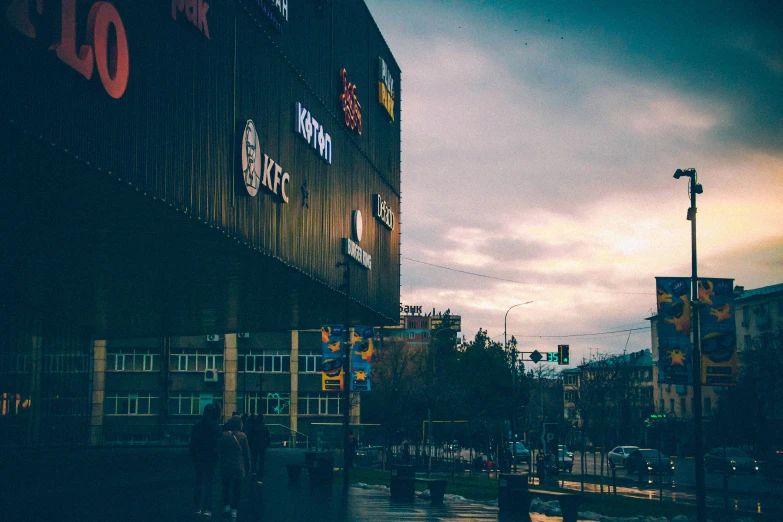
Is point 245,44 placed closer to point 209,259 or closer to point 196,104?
point 196,104

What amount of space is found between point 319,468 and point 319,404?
56031mm

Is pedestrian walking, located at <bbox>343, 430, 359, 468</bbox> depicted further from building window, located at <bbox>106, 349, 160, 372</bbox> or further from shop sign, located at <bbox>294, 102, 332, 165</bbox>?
building window, located at <bbox>106, 349, 160, 372</bbox>

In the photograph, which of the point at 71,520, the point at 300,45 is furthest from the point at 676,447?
the point at 71,520

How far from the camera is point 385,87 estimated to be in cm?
3984

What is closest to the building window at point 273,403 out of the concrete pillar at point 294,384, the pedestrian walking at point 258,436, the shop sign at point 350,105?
the concrete pillar at point 294,384

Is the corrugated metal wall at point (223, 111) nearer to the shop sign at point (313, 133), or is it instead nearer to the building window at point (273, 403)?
the shop sign at point (313, 133)

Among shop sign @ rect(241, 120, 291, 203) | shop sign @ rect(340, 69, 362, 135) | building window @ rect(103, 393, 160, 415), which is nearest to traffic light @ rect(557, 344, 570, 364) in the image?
shop sign @ rect(340, 69, 362, 135)

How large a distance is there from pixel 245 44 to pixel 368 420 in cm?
8252

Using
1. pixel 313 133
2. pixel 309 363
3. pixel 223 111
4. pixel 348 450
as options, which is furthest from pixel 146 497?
pixel 309 363

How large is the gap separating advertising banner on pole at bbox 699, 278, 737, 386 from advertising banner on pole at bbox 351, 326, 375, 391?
1572 centimetres

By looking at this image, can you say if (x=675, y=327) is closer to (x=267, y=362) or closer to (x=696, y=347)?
(x=696, y=347)

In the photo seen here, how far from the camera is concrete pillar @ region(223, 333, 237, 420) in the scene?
263ft

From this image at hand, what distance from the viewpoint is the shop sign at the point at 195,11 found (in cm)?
1756

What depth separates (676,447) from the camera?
95875mm
